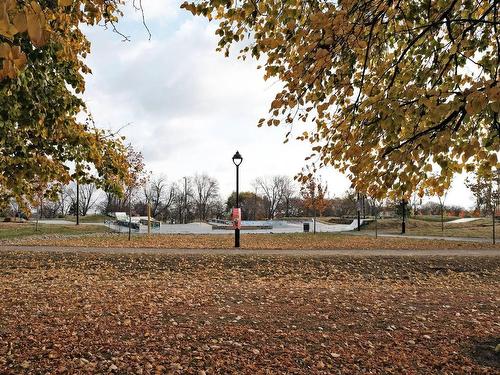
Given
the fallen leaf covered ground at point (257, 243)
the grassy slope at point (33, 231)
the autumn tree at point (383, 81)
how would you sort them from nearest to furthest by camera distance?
the autumn tree at point (383, 81)
the fallen leaf covered ground at point (257, 243)
the grassy slope at point (33, 231)

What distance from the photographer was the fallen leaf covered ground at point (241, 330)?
3.92 meters

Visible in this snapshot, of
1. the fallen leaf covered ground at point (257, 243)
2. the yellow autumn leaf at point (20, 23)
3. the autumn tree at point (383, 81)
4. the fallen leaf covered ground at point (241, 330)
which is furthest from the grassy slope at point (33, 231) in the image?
the yellow autumn leaf at point (20, 23)

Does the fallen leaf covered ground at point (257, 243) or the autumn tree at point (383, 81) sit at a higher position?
the autumn tree at point (383, 81)

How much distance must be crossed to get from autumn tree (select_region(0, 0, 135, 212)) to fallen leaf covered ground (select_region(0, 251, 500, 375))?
2117 mm

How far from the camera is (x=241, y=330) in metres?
4.83

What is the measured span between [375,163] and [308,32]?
1.36 meters

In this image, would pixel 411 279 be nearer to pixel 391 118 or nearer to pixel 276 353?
pixel 276 353

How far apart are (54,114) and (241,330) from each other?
385 centimetres

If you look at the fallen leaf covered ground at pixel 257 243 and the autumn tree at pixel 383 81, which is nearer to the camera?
the autumn tree at pixel 383 81

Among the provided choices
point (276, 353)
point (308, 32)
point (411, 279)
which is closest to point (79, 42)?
point (308, 32)

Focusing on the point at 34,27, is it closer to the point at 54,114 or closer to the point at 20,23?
the point at 20,23

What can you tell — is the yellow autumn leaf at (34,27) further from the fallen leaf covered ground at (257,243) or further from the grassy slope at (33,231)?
the grassy slope at (33,231)

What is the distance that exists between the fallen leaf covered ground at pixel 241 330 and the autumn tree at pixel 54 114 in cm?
212

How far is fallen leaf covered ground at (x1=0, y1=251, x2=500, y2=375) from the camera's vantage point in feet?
12.8
